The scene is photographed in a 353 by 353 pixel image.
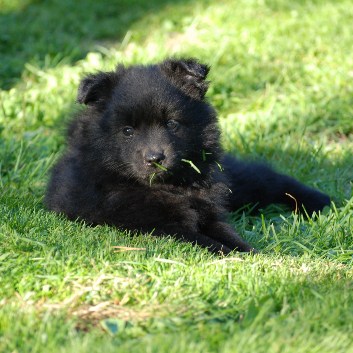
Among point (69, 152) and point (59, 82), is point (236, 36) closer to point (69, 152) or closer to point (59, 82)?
point (59, 82)

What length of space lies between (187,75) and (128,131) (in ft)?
1.82

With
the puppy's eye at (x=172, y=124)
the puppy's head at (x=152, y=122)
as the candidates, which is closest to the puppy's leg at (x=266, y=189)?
the puppy's head at (x=152, y=122)

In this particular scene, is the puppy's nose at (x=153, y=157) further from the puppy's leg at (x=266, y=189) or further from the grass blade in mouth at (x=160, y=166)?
the puppy's leg at (x=266, y=189)

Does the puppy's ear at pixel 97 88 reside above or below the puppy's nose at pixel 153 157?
above

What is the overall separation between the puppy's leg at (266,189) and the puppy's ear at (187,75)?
0.97 m

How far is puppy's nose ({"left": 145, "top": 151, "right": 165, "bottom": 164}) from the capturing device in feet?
14.1

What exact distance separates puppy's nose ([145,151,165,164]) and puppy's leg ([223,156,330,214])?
4.13 ft

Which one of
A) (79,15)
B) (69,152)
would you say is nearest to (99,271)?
(69,152)

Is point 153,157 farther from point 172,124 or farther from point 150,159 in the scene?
point 172,124

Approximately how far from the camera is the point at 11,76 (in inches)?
338

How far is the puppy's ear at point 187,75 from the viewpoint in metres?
4.64

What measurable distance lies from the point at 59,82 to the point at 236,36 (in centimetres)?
236

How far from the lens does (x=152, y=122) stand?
4414mm

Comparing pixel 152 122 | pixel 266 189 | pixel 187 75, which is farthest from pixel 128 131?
pixel 266 189
